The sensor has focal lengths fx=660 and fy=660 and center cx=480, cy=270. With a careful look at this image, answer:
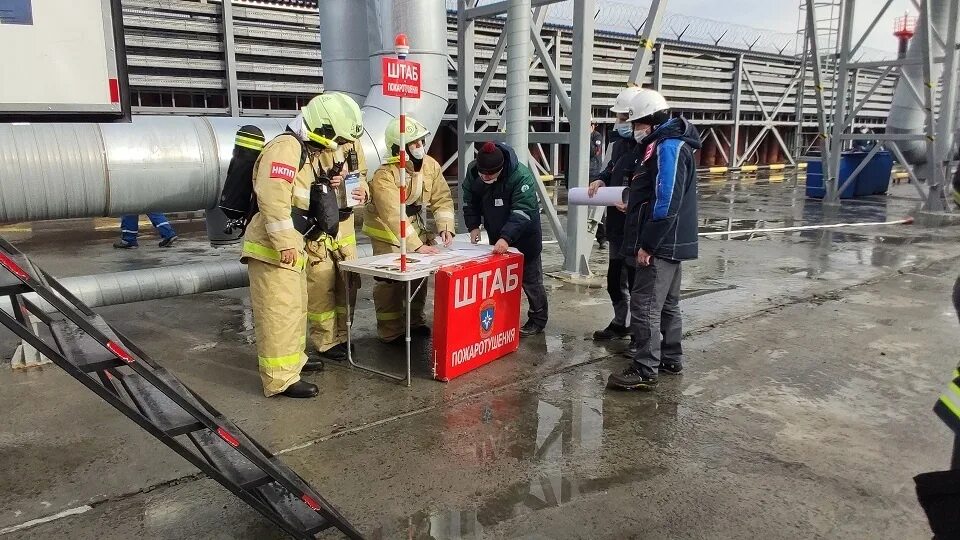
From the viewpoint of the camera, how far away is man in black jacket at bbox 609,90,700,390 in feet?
12.9

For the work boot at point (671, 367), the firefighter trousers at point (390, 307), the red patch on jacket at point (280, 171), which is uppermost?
the red patch on jacket at point (280, 171)

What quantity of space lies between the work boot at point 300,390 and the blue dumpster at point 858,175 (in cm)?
1454

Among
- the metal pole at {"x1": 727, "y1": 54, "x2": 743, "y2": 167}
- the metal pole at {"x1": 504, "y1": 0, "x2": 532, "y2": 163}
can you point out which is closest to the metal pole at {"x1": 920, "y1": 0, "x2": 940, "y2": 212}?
the metal pole at {"x1": 504, "y1": 0, "x2": 532, "y2": 163}

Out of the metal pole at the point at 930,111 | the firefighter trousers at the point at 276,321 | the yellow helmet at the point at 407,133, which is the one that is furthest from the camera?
the metal pole at the point at 930,111

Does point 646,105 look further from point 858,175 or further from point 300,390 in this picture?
point 858,175

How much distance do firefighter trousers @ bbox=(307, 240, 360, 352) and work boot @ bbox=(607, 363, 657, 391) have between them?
195 cm

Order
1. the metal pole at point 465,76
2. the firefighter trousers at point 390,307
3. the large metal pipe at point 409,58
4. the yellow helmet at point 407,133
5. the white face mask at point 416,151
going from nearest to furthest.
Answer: the yellow helmet at point 407,133, the white face mask at point 416,151, the firefighter trousers at point 390,307, the large metal pipe at point 409,58, the metal pole at point 465,76

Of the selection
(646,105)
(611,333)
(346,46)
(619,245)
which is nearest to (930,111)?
(619,245)

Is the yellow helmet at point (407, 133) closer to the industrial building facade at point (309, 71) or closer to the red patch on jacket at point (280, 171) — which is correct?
the red patch on jacket at point (280, 171)

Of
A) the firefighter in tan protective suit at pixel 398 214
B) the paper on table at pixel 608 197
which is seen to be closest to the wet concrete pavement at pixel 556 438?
the firefighter in tan protective suit at pixel 398 214

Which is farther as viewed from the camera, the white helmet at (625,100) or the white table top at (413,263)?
the white helmet at (625,100)

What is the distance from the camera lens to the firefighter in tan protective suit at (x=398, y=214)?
476 centimetres

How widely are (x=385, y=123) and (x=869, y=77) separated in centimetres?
2957

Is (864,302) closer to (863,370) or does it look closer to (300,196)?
(863,370)
